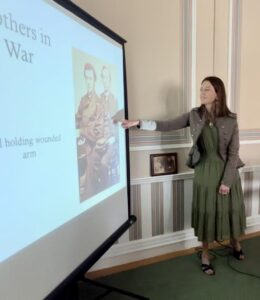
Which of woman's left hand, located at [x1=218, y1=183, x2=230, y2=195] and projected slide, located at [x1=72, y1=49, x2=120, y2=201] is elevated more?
projected slide, located at [x1=72, y1=49, x2=120, y2=201]

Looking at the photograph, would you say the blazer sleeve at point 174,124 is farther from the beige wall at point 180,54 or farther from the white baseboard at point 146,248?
the white baseboard at point 146,248

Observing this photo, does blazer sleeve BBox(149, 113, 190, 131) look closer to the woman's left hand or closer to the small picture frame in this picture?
the small picture frame

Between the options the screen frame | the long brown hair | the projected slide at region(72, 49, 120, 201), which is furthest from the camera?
the long brown hair

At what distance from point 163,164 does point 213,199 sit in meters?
0.50

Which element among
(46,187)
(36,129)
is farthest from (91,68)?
(46,187)

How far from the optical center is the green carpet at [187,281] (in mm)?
1983

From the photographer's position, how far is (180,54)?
2430 millimetres

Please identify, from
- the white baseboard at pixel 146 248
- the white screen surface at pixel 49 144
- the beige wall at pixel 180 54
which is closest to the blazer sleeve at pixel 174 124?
the beige wall at pixel 180 54

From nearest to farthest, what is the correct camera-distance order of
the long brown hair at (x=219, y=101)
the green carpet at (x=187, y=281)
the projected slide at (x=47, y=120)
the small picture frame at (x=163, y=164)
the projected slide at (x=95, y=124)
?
the projected slide at (x=47, y=120) → the projected slide at (x=95, y=124) → the green carpet at (x=187, y=281) → the long brown hair at (x=219, y=101) → the small picture frame at (x=163, y=164)

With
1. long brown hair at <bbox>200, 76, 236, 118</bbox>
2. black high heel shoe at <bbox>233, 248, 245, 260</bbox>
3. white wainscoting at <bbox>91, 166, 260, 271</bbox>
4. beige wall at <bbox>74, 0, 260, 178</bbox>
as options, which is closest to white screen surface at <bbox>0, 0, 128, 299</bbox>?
beige wall at <bbox>74, 0, 260, 178</bbox>

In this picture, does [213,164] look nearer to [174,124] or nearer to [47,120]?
[174,124]

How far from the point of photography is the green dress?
2.21m

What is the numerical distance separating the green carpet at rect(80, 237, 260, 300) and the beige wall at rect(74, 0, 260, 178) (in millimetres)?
794

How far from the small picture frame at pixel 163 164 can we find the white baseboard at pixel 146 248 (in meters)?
0.58
